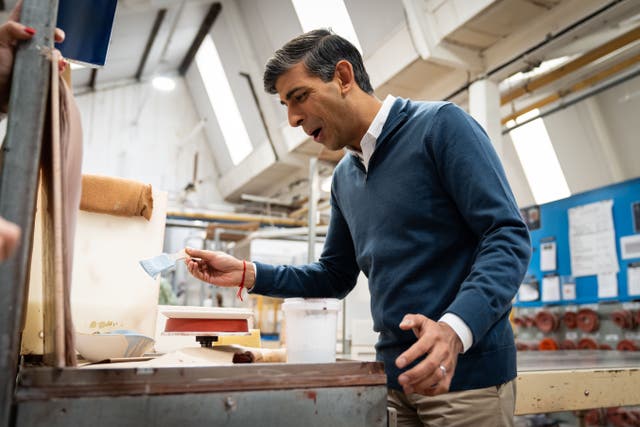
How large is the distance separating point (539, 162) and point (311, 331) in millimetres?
4400

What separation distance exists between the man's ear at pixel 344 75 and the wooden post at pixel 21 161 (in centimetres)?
62

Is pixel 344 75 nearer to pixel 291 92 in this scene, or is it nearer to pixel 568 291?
pixel 291 92

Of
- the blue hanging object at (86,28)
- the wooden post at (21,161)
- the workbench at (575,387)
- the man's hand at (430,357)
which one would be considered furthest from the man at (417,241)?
the workbench at (575,387)

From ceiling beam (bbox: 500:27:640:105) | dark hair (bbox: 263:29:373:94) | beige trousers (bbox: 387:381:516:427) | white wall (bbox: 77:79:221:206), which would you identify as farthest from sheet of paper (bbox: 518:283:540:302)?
white wall (bbox: 77:79:221:206)

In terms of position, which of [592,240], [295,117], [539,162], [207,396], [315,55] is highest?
[539,162]

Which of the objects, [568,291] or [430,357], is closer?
[430,357]

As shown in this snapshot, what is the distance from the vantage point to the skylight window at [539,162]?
15.2 ft

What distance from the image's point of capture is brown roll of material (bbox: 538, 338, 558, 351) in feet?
12.2

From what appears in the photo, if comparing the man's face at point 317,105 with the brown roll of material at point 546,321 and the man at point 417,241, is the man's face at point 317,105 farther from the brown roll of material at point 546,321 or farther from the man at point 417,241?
the brown roll of material at point 546,321

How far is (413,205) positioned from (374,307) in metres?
0.25

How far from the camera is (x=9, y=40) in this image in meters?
0.74

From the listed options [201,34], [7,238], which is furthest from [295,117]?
[201,34]

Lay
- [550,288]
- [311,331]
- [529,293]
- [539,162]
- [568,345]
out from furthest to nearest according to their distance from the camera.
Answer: [539,162], [529,293], [550,288], [568,345], [311,331]

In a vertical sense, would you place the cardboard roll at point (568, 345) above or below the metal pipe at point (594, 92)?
below
